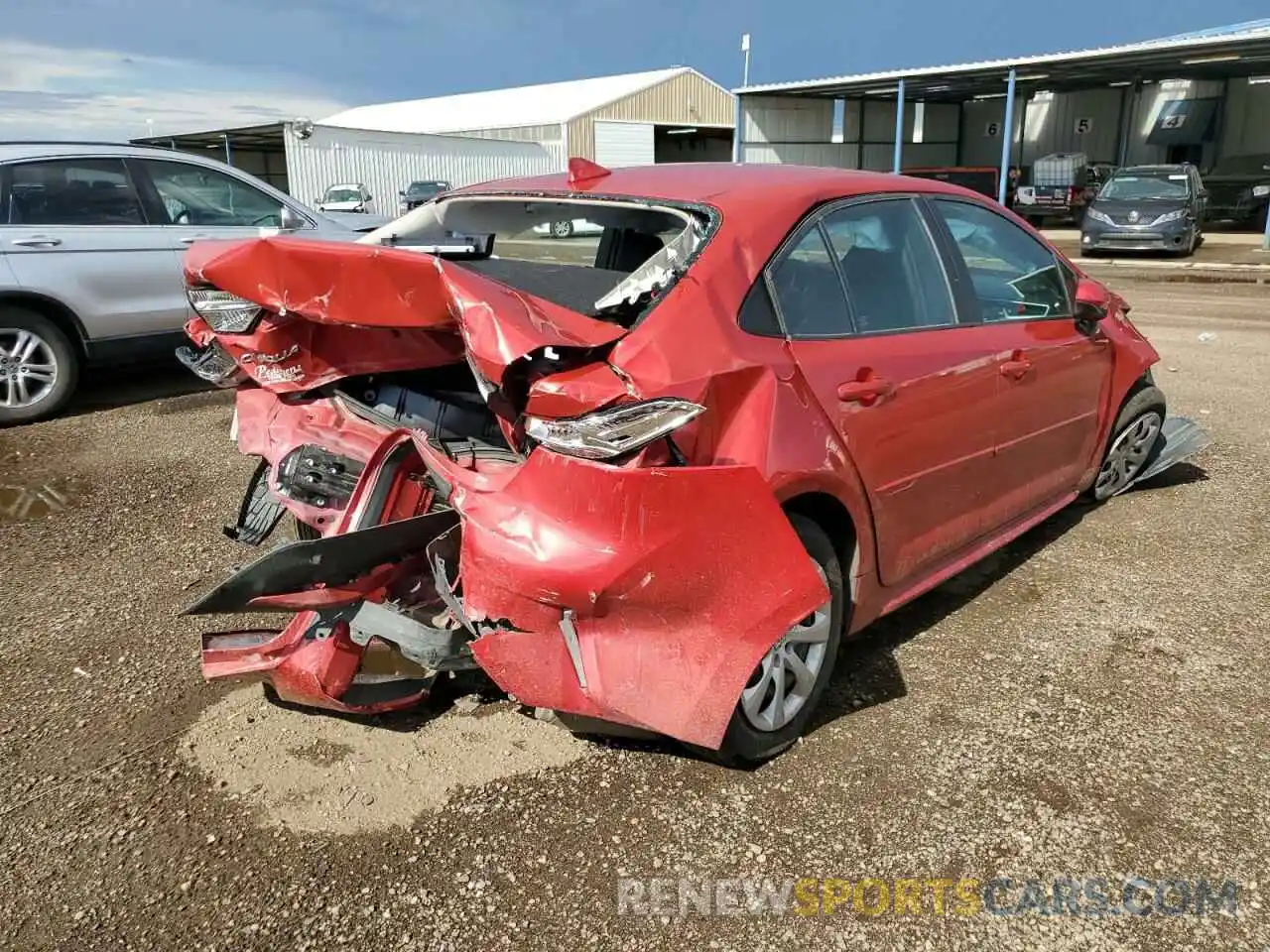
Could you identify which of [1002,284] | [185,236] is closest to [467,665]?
[1002,284]

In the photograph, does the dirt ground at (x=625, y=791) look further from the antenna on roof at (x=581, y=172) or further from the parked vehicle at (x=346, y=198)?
the parked vehicle at (x=346, y=198)

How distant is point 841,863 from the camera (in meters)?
2.47

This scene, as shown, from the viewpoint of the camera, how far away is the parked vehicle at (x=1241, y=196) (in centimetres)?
2470

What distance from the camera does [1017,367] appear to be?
3695mm

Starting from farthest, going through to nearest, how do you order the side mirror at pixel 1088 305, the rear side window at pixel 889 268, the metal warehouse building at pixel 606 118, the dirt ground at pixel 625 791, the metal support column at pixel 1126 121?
the metal warehouse building at pixel 606 118, the metal support column at pixel 1126 121, the side mirror at pixel 1088 305, the rear side window at pixel 889 268, the dirt ground at pixel 625 791

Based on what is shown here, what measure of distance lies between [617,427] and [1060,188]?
2730cm

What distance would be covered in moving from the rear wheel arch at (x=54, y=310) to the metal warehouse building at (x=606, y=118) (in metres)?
33.0

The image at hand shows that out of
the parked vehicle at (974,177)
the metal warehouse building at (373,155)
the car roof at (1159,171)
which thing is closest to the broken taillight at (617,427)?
the car roof at (1159,171)

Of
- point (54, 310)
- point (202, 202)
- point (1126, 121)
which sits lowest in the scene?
point (54, 310)

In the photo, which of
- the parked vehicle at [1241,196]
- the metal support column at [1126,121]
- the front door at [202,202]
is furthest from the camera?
the metal support column at [1126,121]

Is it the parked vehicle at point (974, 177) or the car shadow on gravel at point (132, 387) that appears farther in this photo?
the parked vehicle at point (974, 177)

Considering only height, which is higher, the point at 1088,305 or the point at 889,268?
the point at 889,268

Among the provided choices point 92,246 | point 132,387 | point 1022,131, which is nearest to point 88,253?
point 92,246

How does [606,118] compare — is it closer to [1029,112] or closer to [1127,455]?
[1029,112]
